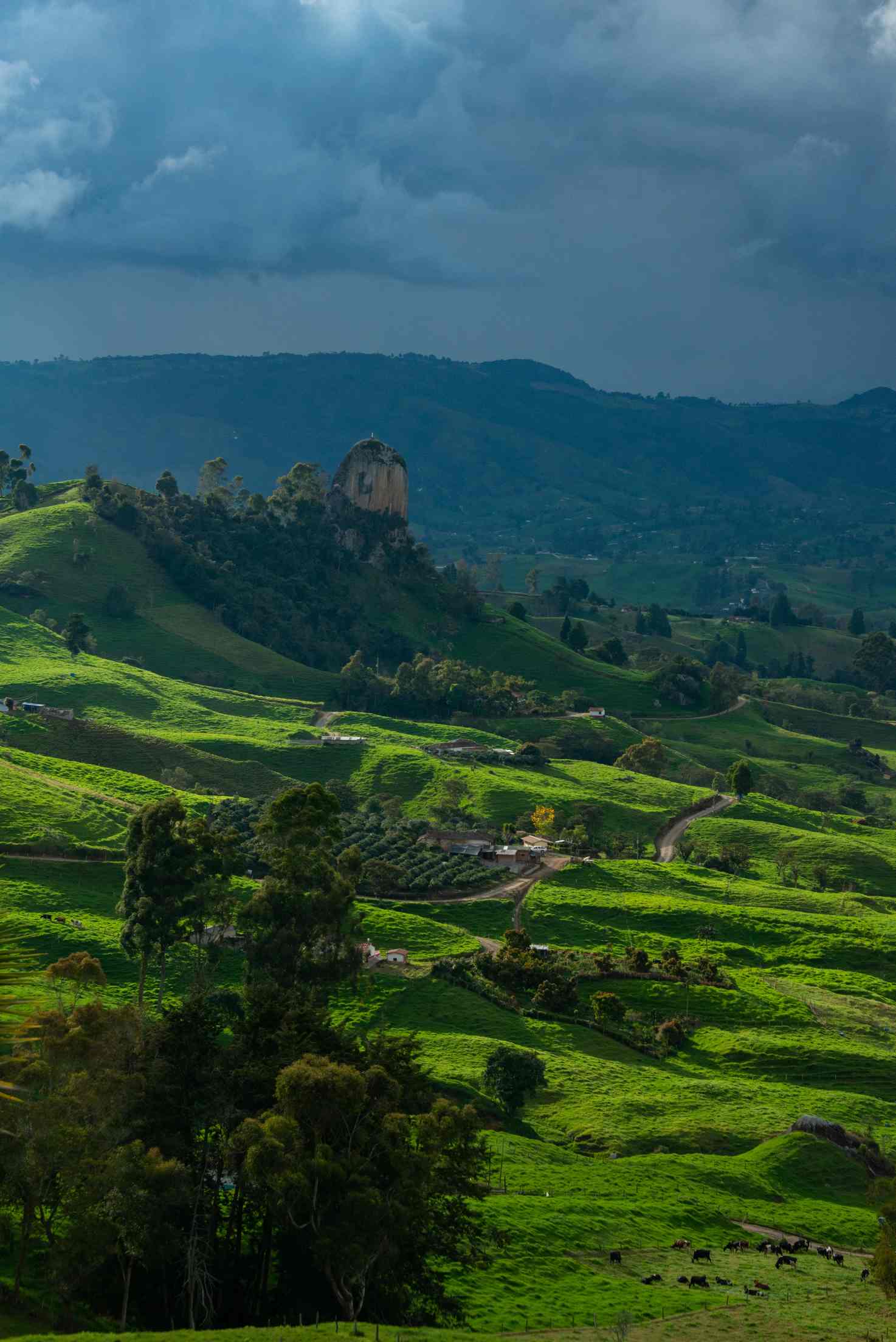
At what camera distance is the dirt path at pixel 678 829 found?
375 ft

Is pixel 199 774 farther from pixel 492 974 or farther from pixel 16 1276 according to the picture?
pixel 16 1276

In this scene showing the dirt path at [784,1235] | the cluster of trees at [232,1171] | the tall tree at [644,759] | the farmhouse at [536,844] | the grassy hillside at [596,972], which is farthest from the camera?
the tall tree at [644,759]

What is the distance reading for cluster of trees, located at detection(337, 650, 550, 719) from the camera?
532ft

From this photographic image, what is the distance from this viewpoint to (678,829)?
400ft

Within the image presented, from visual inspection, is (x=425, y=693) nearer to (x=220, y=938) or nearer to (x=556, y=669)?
(x=556, y=669)

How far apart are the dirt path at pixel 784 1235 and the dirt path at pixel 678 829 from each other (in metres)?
58.7

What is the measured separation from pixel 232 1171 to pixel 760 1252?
22.1m

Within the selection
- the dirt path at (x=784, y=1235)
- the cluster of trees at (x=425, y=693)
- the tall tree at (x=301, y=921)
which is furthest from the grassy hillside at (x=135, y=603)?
the dirt path at (x=784, y=1235)

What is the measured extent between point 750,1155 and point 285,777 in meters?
66.4

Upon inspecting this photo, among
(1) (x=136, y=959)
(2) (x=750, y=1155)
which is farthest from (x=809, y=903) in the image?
(1) (x=136, y=959)

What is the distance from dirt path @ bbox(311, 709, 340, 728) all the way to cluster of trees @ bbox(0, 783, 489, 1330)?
10048 cm

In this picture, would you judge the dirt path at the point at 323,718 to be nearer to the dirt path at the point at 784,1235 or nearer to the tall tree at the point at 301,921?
the tall tree at the point at 301,921

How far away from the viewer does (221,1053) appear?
135 ft

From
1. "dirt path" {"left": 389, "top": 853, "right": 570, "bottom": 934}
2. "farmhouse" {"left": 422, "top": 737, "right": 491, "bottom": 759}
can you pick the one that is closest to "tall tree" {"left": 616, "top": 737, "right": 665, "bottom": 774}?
"farmhouse" {"left": 422, "top": 737, "right": 491, "bottom": 759}
